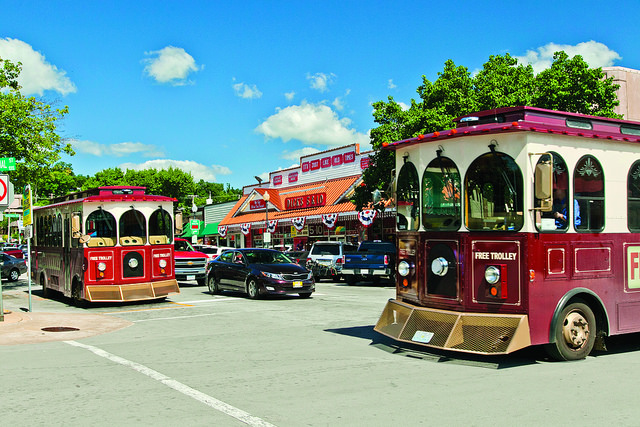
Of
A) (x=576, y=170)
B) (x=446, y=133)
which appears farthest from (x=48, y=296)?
(x=576, y=170)

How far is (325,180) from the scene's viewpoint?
140 feet

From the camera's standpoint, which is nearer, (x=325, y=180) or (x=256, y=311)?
(x=256, y=311)

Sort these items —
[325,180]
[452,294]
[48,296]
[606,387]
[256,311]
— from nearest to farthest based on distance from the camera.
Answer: [606,387] → [452,294] → [256,311] → [48,296] → [325,180]

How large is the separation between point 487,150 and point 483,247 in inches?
51.6

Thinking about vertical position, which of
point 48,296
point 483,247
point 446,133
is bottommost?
point 48,296

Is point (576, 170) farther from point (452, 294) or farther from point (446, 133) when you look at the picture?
point (452, 294)

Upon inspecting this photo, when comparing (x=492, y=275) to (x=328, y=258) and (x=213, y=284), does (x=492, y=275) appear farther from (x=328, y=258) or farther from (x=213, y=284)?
(x=328, y=258)

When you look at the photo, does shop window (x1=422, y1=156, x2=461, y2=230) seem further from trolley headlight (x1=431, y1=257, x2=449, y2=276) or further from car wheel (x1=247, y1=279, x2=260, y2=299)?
car wheel (x1=247, y1=279, x2=260, y2=299)

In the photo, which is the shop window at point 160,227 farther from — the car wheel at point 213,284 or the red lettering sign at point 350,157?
the red lettering sign at point 350,157

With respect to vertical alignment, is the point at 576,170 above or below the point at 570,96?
below

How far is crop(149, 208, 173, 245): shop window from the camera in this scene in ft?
56.1

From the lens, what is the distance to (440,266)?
28.1ft

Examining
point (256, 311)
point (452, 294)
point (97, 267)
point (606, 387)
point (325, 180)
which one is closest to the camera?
point (606, 387)

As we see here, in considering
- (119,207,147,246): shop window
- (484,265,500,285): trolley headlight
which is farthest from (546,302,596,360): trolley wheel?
(119,207,147,246): shop window
